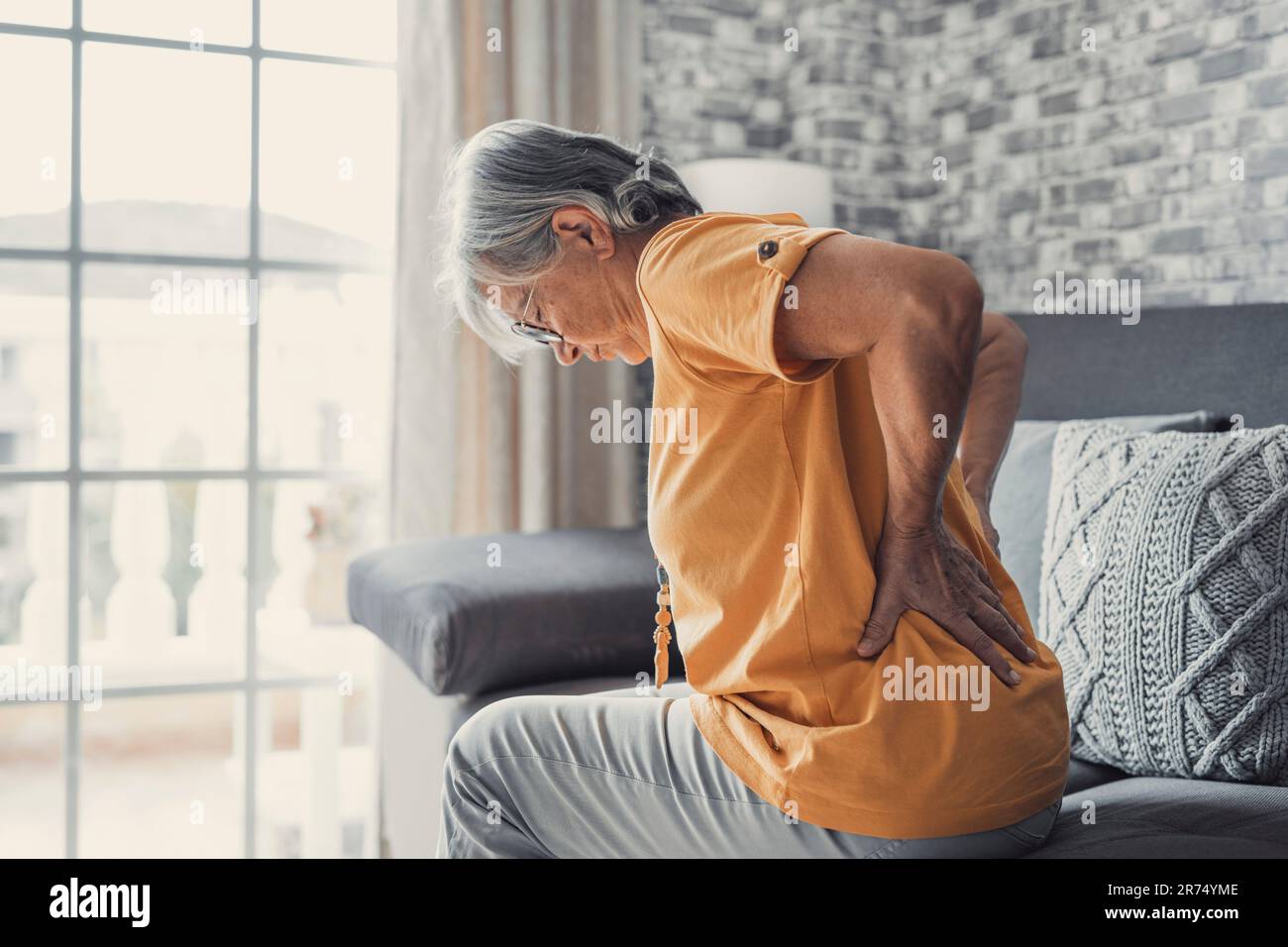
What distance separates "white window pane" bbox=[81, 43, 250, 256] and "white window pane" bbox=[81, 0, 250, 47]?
0.14ft

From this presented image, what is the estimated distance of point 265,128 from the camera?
112 inches

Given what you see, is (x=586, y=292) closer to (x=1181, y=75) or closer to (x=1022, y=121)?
(x=1181, y=75)

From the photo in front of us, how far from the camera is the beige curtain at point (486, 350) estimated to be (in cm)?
275

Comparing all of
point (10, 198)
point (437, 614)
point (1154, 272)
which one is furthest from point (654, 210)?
point (10, 198)

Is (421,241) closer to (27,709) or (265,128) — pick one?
(265,128)

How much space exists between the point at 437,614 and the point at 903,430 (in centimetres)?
110

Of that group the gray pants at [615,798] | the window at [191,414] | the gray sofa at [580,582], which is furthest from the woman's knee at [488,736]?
the window at [191,414]

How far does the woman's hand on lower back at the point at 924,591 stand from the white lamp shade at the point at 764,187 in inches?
67.5

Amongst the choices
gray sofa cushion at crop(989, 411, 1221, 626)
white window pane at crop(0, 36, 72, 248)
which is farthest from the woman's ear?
white window pane at crop(0, 36, 72, 248)

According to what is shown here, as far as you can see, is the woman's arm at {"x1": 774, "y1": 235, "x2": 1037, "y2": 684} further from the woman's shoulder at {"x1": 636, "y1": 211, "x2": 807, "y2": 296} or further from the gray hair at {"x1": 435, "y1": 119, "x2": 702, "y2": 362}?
the gray hair at {"x1": 435, "y1": 119, "x2": 702, "y2": 362}

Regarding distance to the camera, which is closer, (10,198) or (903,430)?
(903,430)

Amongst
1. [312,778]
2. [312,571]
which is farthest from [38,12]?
[312,778]
